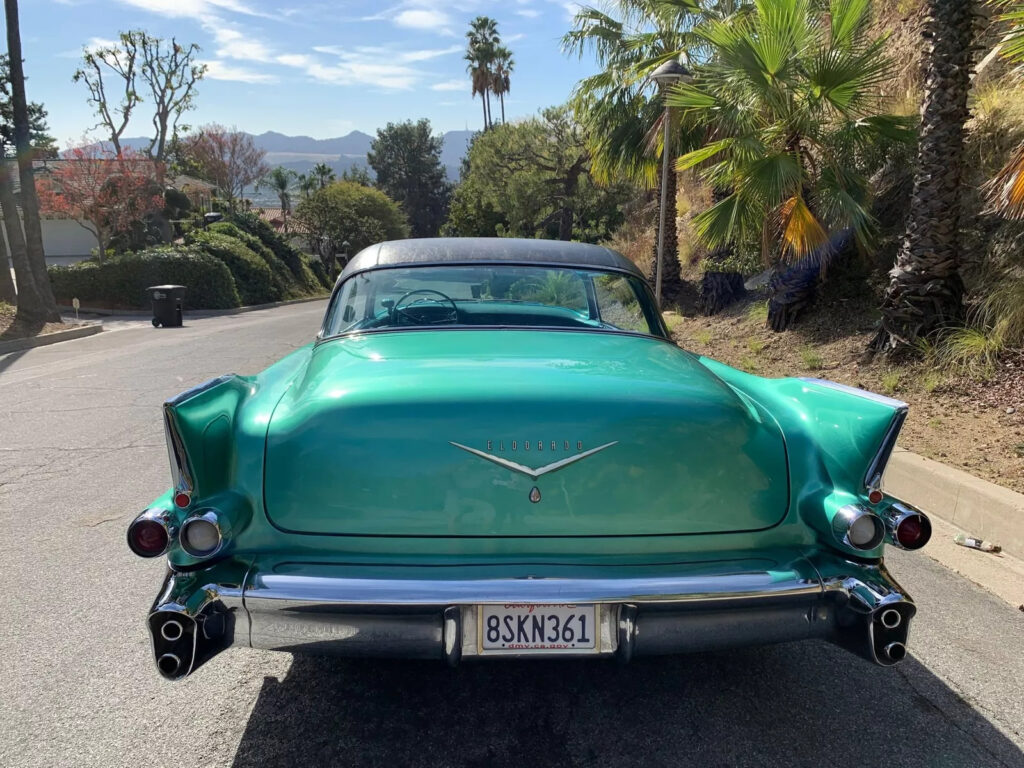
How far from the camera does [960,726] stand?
2494 millimetres

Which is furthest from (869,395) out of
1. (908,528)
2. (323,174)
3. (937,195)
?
(323,174)

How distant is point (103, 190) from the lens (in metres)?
30.3

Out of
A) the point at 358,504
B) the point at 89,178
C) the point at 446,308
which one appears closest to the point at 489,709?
the point at 358,504

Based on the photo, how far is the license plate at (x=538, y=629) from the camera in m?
2.09

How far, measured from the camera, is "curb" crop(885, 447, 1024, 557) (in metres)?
3.97

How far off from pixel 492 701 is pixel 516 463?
0.99 m

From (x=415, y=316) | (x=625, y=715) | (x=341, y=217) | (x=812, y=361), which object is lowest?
(x=341, y=217)

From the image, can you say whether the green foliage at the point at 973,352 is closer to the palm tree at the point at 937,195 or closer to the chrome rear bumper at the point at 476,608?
the palm tree at the point at 937,195

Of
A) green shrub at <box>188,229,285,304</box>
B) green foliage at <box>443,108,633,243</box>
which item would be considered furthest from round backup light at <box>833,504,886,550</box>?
green shrub at <box>188,229,285,304</box>

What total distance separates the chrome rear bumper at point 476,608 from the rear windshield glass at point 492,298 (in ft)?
5.16

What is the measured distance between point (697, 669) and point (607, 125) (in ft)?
43.3

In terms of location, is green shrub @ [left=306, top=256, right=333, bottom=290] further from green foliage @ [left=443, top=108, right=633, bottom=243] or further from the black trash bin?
the black trash bin

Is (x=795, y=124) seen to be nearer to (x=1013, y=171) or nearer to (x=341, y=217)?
(x=1013, y=171)

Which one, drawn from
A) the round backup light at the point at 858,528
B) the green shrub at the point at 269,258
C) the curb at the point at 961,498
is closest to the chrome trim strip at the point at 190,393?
the round backup light at the point at 858,528
